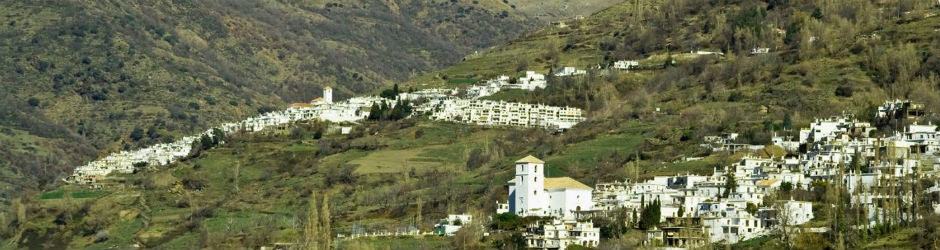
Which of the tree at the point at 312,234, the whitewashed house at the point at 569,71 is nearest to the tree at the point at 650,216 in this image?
the tree at the point at 312,234

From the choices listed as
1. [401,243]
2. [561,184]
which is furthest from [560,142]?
[401,243]

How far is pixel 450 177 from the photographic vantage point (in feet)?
409

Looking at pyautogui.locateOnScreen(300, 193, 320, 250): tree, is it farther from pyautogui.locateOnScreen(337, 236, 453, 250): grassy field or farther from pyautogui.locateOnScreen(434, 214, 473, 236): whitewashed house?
pyautogui.locateOnScreen(434, 214, 473, 236): whitewashed house

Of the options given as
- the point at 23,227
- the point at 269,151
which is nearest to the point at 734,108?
the point at 269,151

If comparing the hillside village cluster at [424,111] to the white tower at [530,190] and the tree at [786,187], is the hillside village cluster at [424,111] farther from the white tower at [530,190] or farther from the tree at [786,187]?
the tree at [786,187]

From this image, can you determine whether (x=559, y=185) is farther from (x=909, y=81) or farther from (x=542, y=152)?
(x=909, y=81)

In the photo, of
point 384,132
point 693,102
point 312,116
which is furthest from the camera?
point 312,116

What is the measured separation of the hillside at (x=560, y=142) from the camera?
11781cm

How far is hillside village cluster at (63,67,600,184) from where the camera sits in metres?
150

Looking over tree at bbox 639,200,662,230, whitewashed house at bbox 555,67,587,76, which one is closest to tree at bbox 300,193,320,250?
tree at bbox 639,200,662,230

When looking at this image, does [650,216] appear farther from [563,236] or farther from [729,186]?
[729,186]

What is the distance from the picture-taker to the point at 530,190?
330ft

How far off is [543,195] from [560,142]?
30.4m

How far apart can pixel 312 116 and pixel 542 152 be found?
36.9 metres
